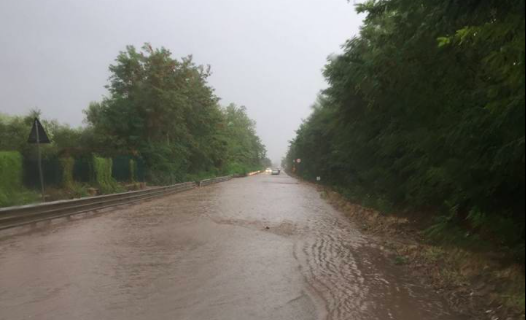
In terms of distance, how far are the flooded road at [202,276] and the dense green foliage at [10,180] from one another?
Result: 3.62 metres

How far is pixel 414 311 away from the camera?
5.71m

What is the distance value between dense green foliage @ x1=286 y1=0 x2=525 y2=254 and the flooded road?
73.5 inches

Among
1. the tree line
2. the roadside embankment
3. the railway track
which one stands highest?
the tree line

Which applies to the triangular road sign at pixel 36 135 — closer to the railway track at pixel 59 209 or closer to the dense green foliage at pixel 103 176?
the railway track at pixel 59 209

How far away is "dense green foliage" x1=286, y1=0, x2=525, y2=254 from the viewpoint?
12.7 feet

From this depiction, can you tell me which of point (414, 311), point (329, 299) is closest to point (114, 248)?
point (329, 299)

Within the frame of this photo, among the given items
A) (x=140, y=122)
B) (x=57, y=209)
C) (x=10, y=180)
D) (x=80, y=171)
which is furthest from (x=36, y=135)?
(x=140, y=122)

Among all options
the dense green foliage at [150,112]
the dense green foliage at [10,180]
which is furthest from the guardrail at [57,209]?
the dense green foliage at [150,112]

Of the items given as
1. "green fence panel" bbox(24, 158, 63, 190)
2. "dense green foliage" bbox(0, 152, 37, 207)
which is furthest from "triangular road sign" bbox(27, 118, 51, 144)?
"green fence panel" bbox(24, 158, 63, 190)

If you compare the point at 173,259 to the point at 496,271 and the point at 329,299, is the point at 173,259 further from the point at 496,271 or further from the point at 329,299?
the point at 496,271

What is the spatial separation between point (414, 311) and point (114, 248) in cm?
655

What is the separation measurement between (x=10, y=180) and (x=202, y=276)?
37.1ft

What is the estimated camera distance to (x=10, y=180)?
1546 cm

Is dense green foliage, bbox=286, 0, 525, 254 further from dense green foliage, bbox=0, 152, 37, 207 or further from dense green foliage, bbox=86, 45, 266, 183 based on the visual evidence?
dense green foliage, bbox=86, 45, 266, 183
